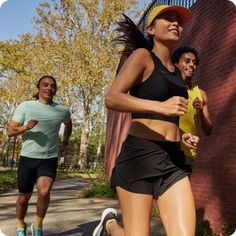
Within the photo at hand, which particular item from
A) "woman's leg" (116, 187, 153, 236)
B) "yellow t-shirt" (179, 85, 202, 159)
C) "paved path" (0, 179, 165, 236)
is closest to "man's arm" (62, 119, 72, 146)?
"paved path" (0, 179, 165, 236)

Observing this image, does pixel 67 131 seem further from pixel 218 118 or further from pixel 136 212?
pixel 136 212

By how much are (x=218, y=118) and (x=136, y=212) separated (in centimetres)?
377

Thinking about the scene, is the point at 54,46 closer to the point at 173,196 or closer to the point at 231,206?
the point at 231,206

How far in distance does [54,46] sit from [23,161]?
74.9 ft

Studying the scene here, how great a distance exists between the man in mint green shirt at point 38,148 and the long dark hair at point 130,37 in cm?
216

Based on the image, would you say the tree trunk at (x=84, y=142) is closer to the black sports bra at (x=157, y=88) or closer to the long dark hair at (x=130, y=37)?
the long dark hair at (x=130, y=37)

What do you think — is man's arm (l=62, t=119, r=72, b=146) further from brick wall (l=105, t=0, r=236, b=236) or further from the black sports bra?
the black sports bra

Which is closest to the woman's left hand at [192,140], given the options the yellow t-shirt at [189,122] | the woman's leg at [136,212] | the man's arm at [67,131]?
the woman's leg at [136,212]

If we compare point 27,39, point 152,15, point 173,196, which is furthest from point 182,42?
point 27,39

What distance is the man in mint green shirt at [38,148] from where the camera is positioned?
16.9 ft

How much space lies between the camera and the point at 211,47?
6840 mm

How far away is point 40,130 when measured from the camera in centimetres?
526

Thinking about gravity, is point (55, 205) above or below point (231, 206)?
below

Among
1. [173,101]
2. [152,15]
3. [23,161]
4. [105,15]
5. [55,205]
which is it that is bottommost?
[55,205]
